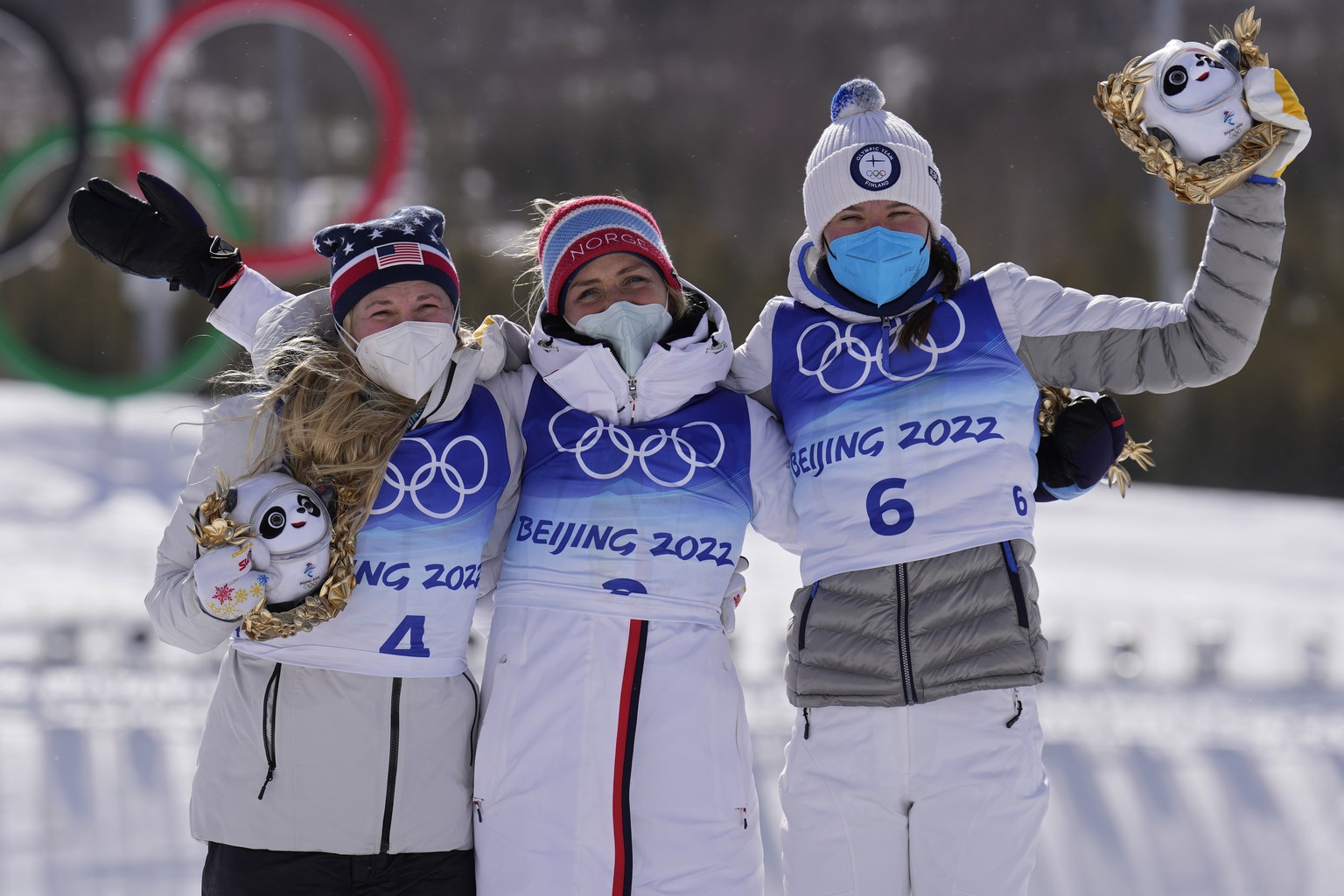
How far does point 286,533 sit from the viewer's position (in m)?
2.08

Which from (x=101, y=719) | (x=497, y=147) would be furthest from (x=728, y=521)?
(x=497, y=147)

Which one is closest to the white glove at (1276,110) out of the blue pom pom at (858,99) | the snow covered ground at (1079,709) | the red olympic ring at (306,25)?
the blue pom pom at (858,99)

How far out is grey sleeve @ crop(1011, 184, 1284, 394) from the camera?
225cm

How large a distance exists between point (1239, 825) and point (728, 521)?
8.07ft

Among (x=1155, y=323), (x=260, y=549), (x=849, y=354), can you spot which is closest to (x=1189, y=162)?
(x=1155, y=323)

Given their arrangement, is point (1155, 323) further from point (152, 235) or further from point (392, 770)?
point (152, 235)

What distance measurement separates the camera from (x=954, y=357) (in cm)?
232

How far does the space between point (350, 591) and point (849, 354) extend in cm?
94

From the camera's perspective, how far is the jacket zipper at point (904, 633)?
7.15 feet

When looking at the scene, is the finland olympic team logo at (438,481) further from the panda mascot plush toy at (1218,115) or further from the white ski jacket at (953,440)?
the panda mascot plush toy at (1218,115)

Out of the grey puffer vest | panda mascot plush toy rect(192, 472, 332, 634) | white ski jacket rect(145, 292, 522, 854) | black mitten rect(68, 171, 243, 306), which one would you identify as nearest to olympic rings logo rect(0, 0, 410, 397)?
black mitten rect(68, 171, 243, 306)

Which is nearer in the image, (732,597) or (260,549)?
(260,549)

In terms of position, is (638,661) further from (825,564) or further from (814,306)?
(814,306)

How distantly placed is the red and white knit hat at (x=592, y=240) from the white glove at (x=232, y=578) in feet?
2.31
